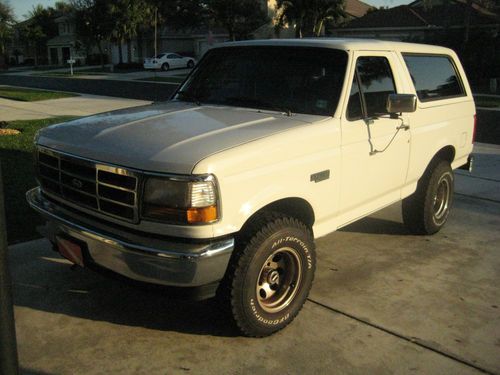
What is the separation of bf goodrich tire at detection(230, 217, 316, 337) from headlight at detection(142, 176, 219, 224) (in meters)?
0.39

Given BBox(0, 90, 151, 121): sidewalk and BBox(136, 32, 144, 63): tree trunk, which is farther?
BBox(136, 32, 144, 63): tree trunk

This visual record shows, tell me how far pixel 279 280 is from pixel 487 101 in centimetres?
1946

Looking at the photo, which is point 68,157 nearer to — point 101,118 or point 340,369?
point 101,118

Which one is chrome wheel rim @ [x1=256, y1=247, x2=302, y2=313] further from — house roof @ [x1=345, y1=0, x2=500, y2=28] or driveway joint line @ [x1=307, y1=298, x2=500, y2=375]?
house roof @ [x1=345, y1=0, x2=500, y2=28]

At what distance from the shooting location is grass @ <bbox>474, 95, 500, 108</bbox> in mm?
19172

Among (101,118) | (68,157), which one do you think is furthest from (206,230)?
(101,118)

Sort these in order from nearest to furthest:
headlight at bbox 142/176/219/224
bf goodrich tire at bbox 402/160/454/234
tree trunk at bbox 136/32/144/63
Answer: headlight at bbox 142/176/219/224, bf goodrich tire at bbox 402/160/454/234, tree trunk at bbox 136/32/144/63

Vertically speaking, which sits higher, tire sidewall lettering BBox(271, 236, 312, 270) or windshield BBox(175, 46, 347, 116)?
windshield BBox(175, 46, 347, 116)

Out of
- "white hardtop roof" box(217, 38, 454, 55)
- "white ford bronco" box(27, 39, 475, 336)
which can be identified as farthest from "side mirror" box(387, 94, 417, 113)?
"white hardtop roof" box(217, 38, 454, 55)

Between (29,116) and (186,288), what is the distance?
11948 mm

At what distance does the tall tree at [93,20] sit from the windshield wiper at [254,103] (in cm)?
4914

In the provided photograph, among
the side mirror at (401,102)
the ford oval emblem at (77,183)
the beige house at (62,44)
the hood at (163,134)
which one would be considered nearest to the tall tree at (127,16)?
the beige house at (62,44)

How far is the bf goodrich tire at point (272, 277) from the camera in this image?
329 cm

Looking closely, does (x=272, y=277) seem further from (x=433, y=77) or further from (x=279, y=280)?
(x=433, y=77)
